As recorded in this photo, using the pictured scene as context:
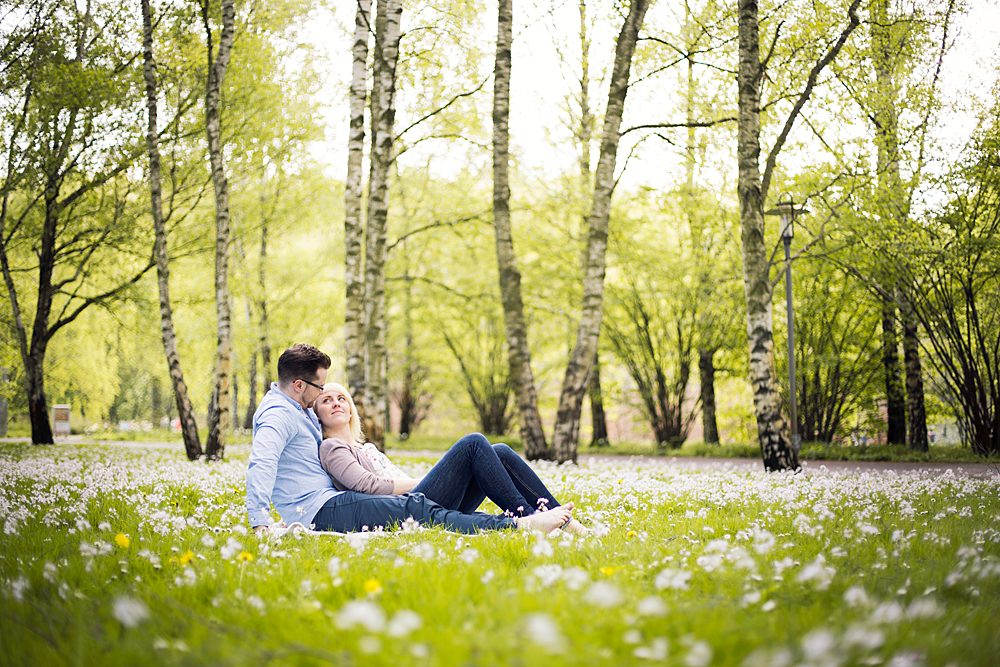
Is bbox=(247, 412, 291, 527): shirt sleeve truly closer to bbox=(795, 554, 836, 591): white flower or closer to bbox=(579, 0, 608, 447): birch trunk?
bbox=(795, 554, 836, 591): white flower

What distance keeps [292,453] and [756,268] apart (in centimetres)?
908

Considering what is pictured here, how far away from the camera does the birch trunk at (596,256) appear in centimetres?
1416

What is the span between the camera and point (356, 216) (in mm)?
14156

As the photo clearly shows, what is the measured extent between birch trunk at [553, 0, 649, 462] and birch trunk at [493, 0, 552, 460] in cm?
69

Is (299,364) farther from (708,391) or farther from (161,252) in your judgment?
(708,391)

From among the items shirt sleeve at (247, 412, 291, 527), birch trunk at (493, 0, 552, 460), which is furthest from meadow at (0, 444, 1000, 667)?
birch trunk at (493, 0, 552, 460)

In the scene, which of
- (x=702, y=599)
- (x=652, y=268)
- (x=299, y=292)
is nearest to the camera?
(x=702, y=599)

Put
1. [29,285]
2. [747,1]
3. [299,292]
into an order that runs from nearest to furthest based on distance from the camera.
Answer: [747,1]
[29,285]
[299,292]

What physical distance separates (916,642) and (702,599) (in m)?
0.84

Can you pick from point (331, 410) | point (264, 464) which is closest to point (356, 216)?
point (331, 410)

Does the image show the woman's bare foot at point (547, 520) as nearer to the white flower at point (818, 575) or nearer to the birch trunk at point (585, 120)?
the white flower at point (818, 575)

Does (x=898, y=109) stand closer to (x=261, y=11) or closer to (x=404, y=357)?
(x=261, y=11)

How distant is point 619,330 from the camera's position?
75.6 feet

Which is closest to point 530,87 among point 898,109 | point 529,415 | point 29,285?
point 898,109
